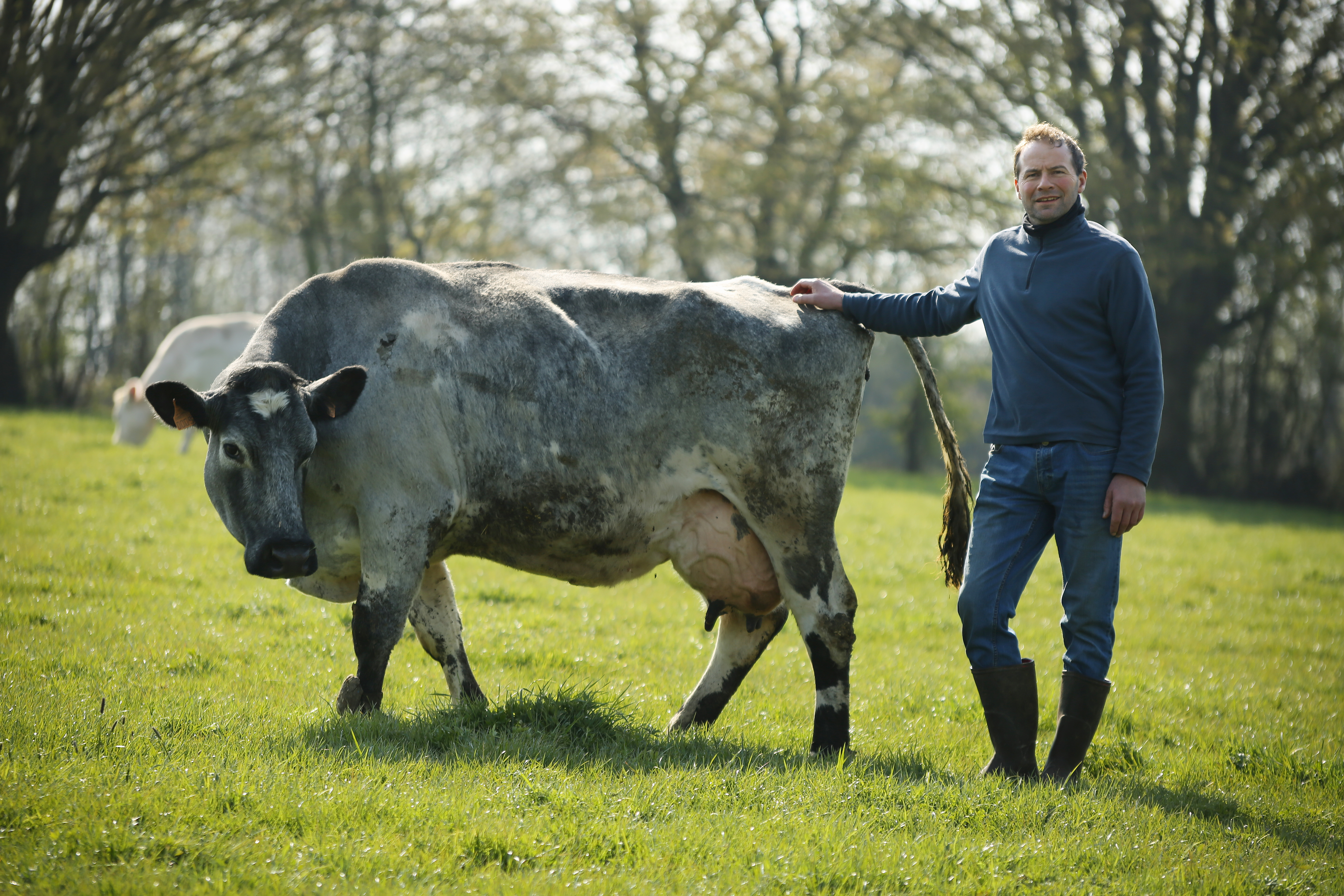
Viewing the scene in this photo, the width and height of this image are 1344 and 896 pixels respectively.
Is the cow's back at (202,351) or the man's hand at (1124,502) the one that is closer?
the man's hand at (1124,502)

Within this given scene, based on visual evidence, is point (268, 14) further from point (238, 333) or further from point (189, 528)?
point (189, 528)

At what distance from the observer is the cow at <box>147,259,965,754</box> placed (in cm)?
481

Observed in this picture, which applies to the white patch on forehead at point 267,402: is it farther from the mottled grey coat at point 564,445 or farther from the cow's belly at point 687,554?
the cow's belly at point 687,554

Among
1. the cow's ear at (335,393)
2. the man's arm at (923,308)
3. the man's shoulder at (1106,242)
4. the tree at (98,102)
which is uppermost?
the tree at (98,102)

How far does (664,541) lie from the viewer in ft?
17.6

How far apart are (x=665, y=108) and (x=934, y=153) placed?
7.22 metres

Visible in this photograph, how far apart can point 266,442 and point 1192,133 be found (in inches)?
912

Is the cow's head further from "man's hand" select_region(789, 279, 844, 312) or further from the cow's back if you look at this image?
the cow's back

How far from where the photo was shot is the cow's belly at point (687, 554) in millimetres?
5242

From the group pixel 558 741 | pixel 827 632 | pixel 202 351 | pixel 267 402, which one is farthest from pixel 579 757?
pixel 202 351

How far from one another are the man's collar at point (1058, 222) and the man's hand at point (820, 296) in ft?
3.30

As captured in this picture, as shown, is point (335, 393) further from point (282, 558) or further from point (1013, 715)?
point (1013, 715)

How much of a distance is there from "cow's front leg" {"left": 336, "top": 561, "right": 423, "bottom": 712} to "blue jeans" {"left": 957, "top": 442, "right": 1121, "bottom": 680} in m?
2.58

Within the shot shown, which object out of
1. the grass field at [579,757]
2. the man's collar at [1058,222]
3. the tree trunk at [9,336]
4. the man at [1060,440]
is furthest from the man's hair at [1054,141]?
→ the tree trunk at [9,336]
